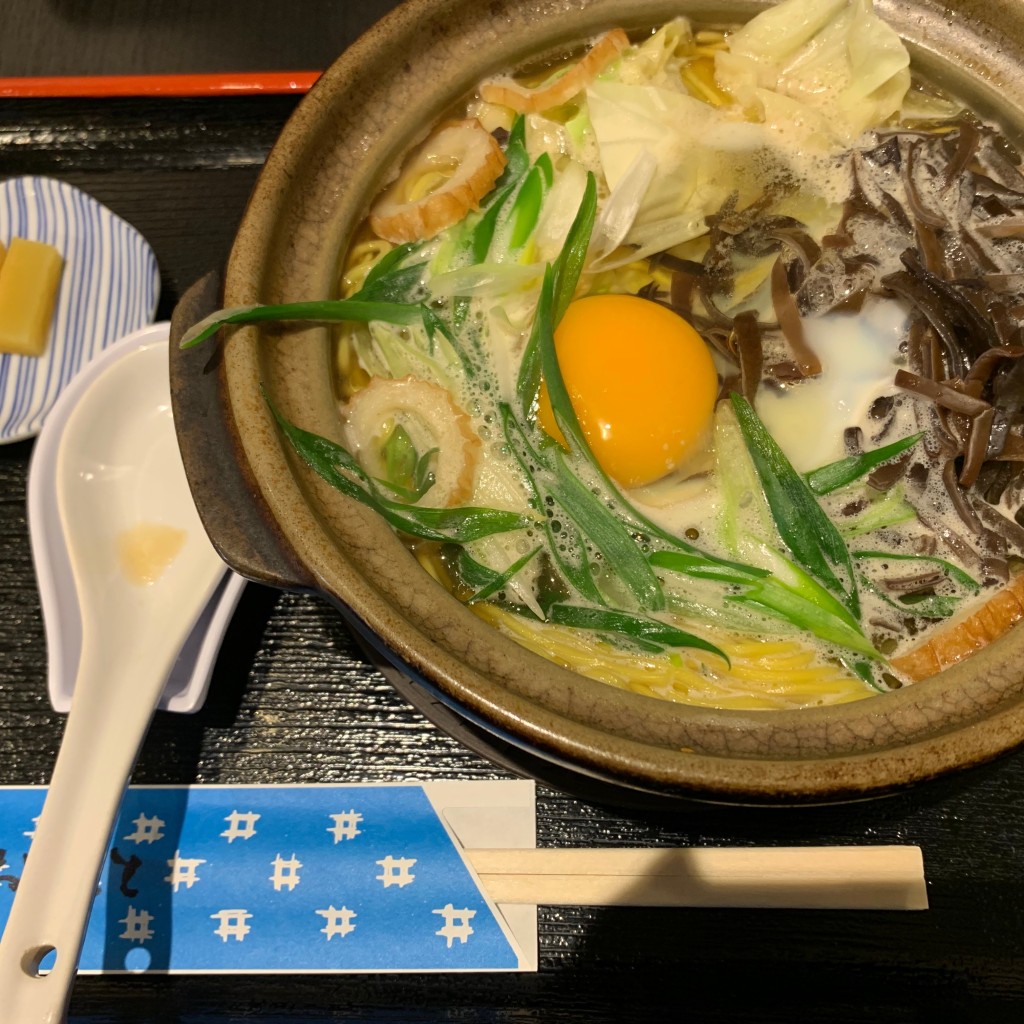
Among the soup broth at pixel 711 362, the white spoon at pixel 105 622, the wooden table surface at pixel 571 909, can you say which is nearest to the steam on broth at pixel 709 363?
the soup broth at pixel 711 362

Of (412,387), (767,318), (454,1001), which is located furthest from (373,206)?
(454,1001)

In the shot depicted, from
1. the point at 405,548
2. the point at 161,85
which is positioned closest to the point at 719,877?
the point at 405,548

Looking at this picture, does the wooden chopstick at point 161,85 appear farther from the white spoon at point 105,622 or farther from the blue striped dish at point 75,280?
the white spoon at point 105,622

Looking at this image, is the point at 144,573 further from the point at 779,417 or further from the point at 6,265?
the point at 779,417

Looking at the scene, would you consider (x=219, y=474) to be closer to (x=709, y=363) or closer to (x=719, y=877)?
(x=709, y=363)

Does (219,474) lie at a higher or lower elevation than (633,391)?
lower

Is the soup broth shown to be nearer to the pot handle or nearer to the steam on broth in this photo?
the steam on broth

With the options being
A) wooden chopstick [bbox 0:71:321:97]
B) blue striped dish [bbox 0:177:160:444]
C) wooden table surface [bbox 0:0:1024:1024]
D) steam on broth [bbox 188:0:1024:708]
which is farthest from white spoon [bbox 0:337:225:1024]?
wooden chopstick [bbox 0:71:321:97]

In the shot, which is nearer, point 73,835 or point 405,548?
point 405,548
